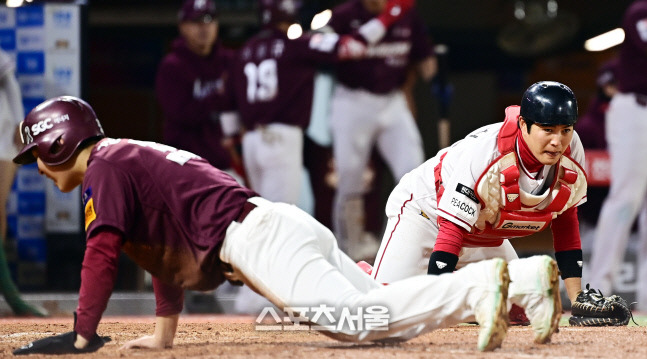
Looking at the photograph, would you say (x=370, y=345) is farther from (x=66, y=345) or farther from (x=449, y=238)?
(x=66, y=345)

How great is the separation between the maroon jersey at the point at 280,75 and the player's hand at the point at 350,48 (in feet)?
0.19

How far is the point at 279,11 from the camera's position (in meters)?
7.64

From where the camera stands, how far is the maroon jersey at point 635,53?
7586mm

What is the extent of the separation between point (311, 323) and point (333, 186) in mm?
4965

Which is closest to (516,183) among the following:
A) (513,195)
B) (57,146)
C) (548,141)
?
(513,195)

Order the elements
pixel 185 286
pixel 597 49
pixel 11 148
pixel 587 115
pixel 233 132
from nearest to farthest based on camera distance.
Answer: pixel 185 286
pixel 11 148
pixel 233 132
pixel 587 115
pixel 597 49

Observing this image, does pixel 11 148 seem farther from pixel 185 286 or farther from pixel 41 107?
pixel 185 286

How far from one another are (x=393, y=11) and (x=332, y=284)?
5.10 meters

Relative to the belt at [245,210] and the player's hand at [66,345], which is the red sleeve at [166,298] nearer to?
the player's hand at [66,345]

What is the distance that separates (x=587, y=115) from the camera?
877cm

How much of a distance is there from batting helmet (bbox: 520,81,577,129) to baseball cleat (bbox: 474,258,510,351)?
845 mm

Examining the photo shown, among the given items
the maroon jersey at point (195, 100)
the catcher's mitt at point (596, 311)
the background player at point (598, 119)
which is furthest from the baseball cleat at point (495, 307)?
the background player at point (598, 119)

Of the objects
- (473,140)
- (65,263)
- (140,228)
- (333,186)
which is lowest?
(65,263)

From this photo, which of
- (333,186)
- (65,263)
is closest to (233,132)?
(333,186)
